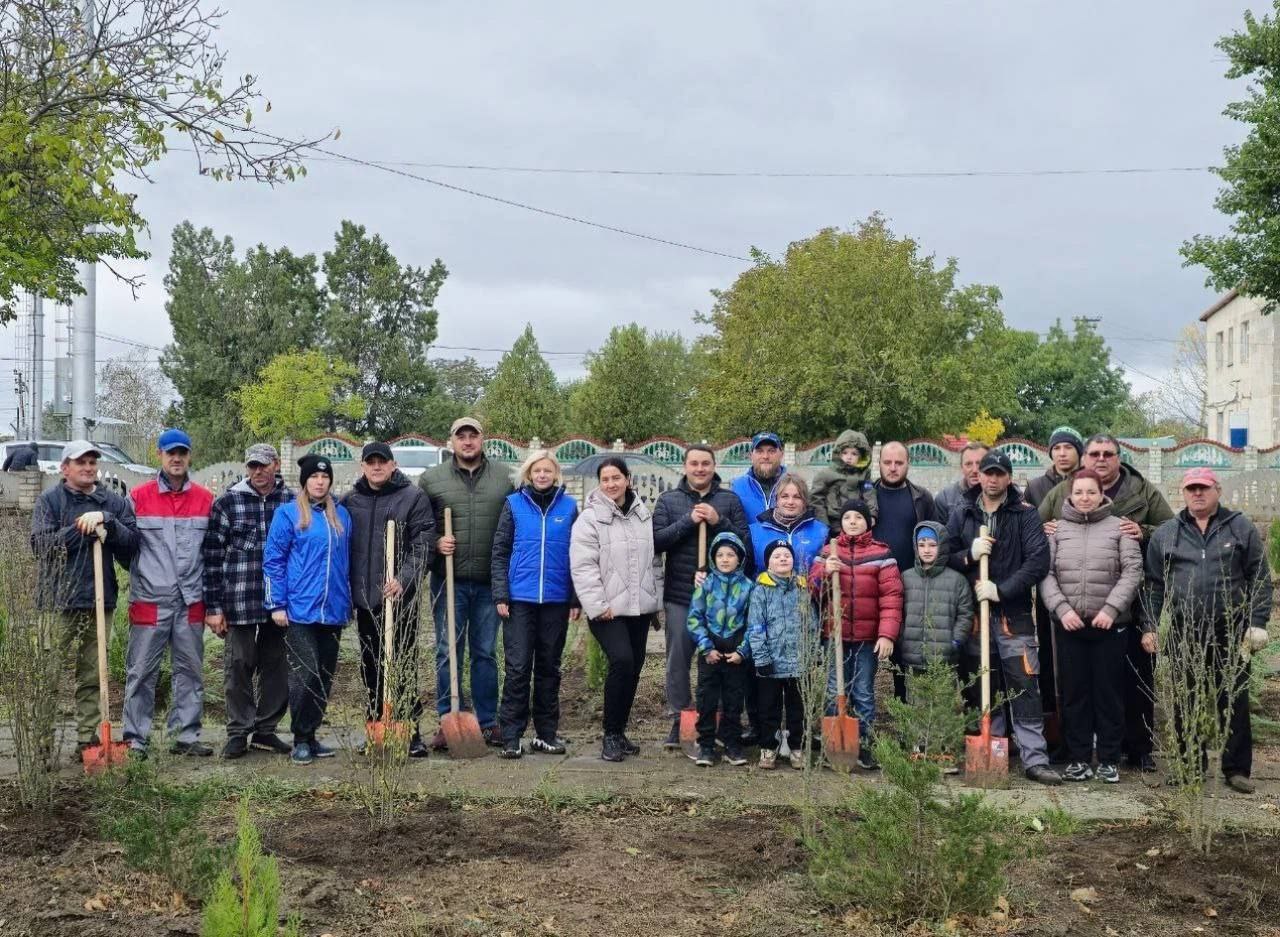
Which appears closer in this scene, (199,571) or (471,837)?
(471,837)

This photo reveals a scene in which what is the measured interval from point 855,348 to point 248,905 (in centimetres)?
3499

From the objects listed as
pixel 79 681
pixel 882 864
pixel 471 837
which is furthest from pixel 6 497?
pixel 882 864

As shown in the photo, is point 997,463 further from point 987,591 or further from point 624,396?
point 624,396

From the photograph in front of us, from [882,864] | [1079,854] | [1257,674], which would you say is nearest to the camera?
[882,864]

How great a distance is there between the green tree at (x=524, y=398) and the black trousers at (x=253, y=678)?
3541 centimetres

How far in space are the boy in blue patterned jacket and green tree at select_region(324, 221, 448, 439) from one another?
4370 centimetres

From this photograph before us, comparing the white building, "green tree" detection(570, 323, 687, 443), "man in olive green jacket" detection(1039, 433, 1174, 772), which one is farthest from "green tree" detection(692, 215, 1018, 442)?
"man in olive green jacket" detection(1039, 433, 1174, 772)

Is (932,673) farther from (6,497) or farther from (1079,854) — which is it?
(6,497)

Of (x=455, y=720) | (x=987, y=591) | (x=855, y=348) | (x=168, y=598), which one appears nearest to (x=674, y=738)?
(x=455, y=720)

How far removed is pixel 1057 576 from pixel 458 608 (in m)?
3.32

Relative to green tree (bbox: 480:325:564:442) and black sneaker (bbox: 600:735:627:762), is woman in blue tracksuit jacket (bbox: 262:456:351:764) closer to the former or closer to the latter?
Result: black sneaker (bbox: 600:735:627:762)

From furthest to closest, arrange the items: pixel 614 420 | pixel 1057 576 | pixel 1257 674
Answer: pixel 614 420 → pixel 1257 674 → pixel 1057 576

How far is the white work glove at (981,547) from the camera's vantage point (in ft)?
21.4

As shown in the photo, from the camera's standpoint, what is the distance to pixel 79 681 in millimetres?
6707
